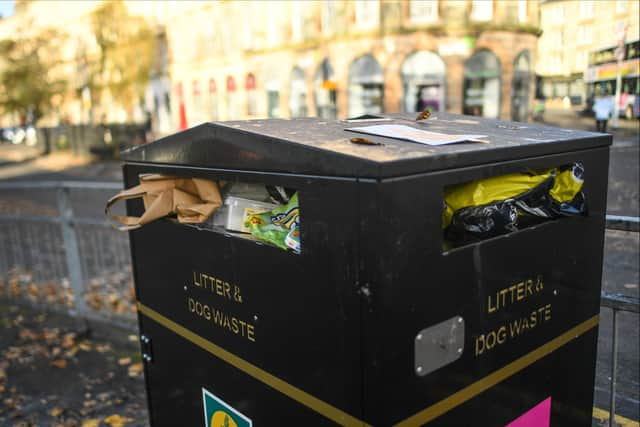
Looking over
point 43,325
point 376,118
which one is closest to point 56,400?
point 43,325

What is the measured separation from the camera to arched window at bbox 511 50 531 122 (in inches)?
810

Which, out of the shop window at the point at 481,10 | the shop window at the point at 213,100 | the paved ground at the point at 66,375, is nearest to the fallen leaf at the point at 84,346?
the paved ground at the point at 66,375

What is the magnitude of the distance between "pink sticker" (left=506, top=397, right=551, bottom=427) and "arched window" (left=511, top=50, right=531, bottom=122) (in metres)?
20.3

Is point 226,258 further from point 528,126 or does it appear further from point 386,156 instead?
point 528,126

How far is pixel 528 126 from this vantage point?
6.13 feet

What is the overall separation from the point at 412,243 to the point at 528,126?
0.89m

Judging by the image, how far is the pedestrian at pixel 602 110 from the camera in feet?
17.9

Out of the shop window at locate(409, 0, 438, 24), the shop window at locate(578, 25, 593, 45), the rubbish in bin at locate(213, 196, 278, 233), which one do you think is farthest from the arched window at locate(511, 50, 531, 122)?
the rubbish in bin at locate(213, 196, 278, 233)

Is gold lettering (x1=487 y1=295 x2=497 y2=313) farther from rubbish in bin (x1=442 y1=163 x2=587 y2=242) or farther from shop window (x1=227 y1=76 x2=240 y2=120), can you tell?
shop window (x1=227 y1=76 x2=240 y2=120)

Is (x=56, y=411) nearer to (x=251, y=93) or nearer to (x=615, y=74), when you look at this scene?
(x=615, y=74)

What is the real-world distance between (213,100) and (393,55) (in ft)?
39.7

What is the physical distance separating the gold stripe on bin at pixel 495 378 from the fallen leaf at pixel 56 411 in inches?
113

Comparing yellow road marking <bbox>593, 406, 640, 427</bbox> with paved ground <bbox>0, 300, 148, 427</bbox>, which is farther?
paved ground <bbox>0, 300, 148, 427</bbox>

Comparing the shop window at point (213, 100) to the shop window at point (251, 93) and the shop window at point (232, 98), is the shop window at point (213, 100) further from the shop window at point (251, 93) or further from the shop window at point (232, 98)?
the shop window at point (251, 93)
